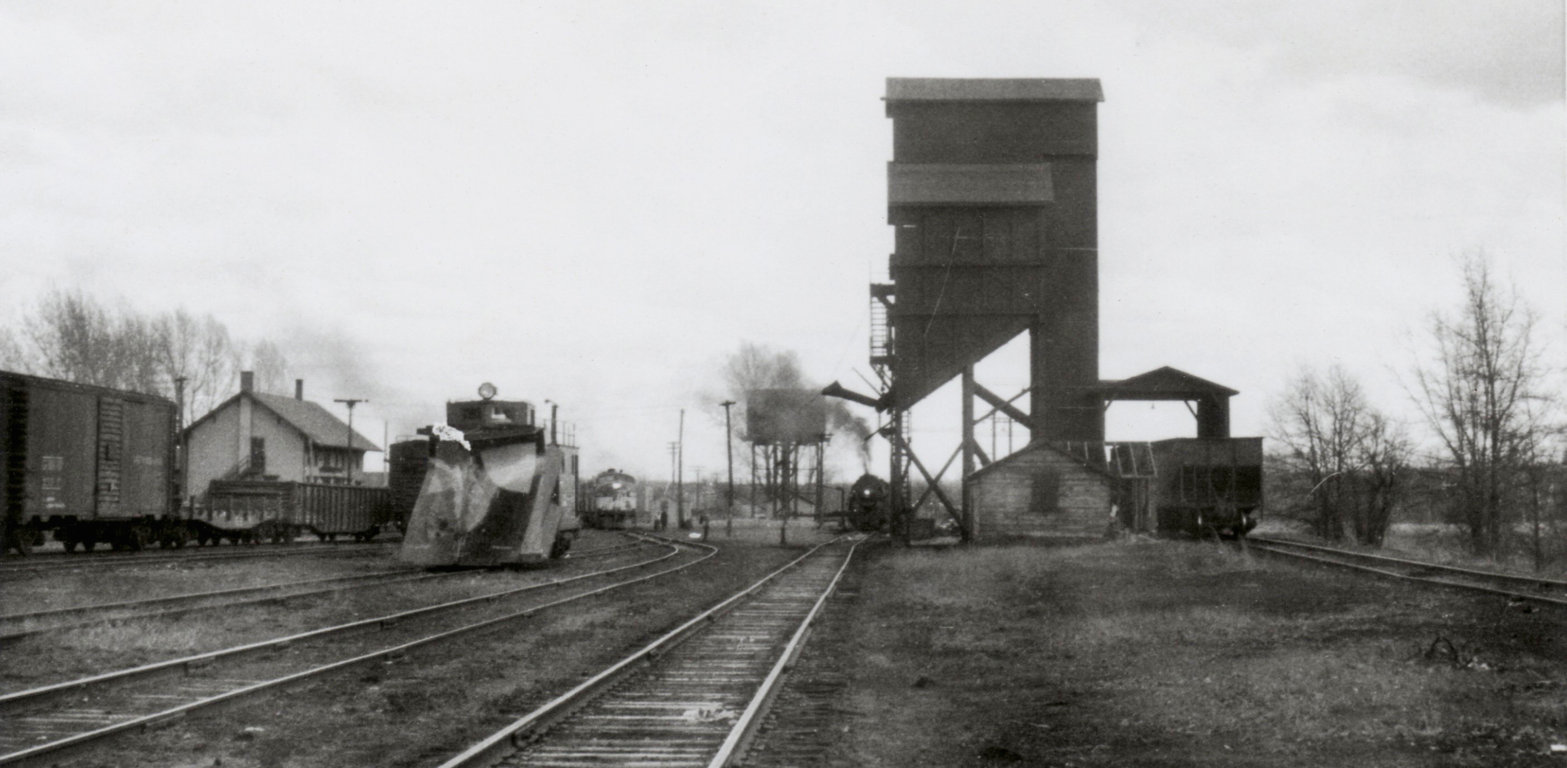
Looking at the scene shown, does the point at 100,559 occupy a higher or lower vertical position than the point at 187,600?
lower

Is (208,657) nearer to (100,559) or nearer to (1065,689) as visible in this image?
(1065,689)

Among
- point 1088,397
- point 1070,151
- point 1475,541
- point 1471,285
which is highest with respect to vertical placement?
point 1070,151

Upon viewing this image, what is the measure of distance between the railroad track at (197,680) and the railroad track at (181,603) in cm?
231

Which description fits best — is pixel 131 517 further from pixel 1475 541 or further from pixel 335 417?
pixel 335 417

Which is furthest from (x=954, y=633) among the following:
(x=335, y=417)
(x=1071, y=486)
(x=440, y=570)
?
(x=335, y=417)

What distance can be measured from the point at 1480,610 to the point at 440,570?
17.1m

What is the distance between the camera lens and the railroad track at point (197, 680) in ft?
26.2

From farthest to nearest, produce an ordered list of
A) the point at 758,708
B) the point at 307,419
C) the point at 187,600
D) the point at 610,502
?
the point at 307,419 < the point at 610,502 < the point at 187,600 < the point at 758,708

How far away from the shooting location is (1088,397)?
37469mm

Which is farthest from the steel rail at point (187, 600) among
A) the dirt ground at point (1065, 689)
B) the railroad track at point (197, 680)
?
the dirt ground at point (1065, 689)

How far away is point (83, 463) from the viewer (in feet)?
89.7

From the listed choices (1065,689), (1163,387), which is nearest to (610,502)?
(1163,387)

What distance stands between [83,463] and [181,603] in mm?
12908

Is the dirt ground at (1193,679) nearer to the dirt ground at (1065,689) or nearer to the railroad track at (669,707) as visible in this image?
the dirt ground at (1065,689)
